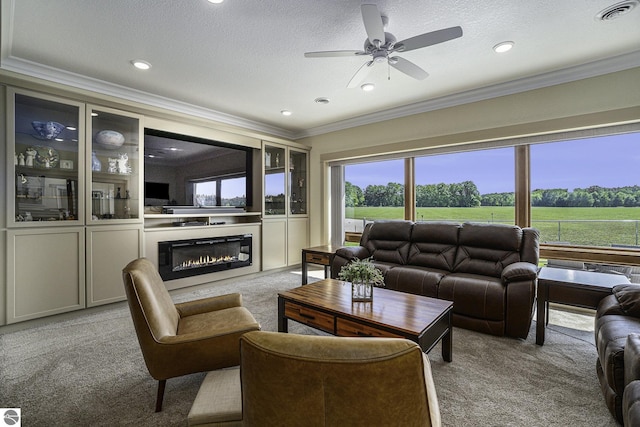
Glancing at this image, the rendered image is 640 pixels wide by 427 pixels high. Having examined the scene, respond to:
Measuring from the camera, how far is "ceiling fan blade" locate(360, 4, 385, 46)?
1874 mm

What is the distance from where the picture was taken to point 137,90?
12.1 ft

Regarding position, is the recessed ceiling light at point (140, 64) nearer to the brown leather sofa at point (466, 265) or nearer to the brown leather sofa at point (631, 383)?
the brown leather sofa at point (466, 265)

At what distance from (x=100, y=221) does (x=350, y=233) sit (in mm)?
3806

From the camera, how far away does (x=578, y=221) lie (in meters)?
3.47

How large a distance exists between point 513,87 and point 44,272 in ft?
18.5

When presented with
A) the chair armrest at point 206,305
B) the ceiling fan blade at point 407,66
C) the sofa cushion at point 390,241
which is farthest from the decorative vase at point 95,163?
the sofa cushion at point 390,241

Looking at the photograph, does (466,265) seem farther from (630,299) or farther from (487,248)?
(630,299)

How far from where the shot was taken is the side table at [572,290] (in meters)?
2.29

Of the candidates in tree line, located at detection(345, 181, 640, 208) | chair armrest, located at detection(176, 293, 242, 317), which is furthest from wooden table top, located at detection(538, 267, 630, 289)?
chair armrest, located at detection(176, 293, 242, 317)

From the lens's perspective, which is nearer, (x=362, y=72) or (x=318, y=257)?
(x=362, y=72)

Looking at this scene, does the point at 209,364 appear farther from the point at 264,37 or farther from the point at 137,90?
the point at 137,90

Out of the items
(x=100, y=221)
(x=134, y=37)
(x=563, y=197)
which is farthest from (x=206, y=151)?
(x=563, y=197)

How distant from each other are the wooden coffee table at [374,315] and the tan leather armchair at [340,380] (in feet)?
3.59

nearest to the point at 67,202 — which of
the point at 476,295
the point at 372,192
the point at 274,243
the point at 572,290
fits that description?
the point at 274,243
